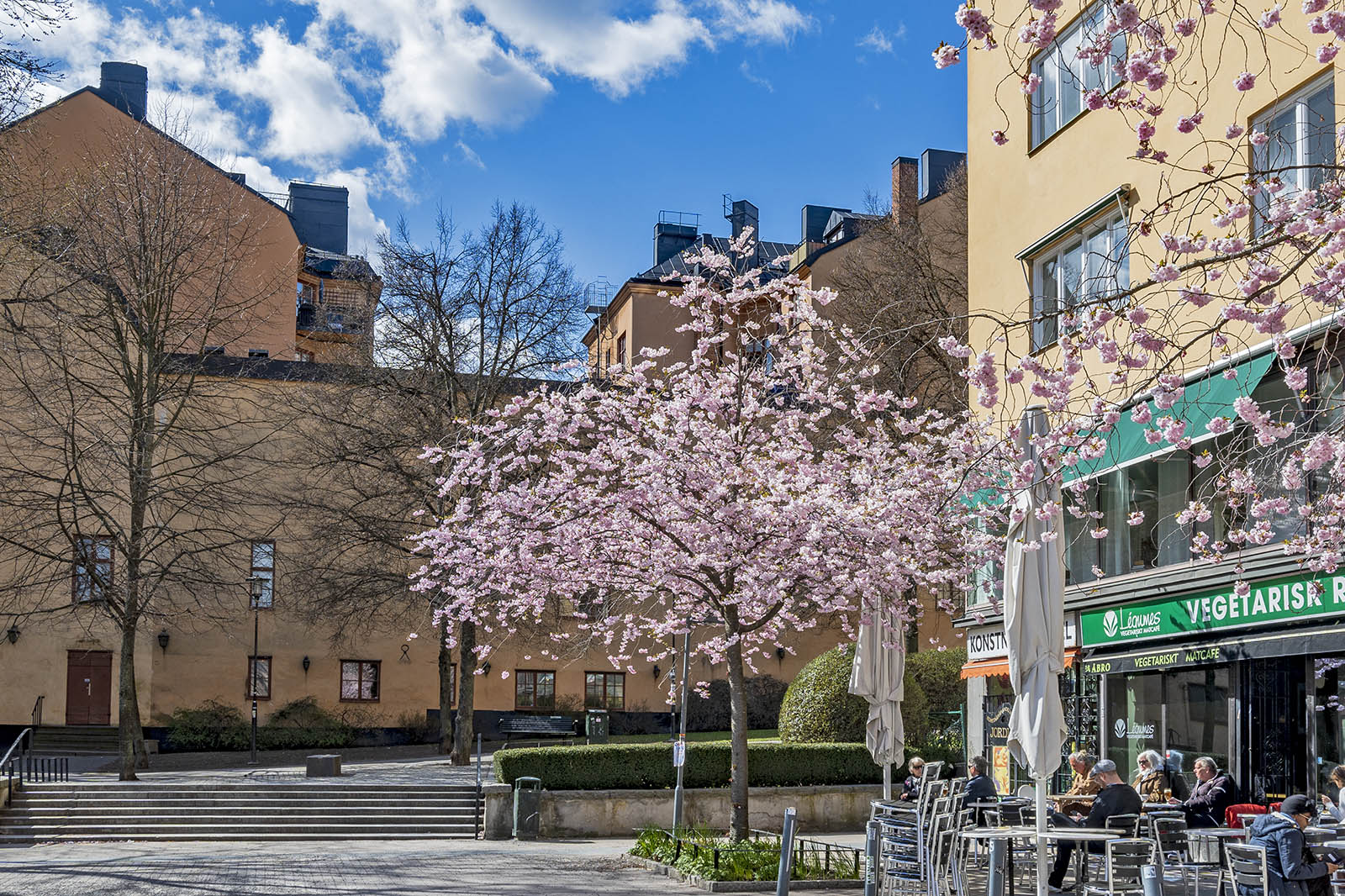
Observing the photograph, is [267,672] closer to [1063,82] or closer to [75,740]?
[75,740]

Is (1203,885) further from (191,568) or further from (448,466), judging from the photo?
(191,568)

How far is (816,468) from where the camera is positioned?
58.7ft

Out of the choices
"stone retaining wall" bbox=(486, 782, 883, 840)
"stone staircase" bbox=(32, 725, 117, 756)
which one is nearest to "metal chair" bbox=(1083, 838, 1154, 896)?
"stone retaining wall" bbox=(486, 782, 883, 840)

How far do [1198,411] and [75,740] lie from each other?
1218 inches

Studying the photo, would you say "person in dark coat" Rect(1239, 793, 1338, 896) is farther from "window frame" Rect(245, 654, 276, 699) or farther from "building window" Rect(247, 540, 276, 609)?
"window frame" Rect(245, 654, 276, 699)

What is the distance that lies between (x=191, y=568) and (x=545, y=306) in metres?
10.7

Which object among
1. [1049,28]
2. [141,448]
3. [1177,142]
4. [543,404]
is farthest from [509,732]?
[1049,28]

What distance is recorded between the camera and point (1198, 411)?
15711 mm

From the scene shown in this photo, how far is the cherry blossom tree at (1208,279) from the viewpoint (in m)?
7.55

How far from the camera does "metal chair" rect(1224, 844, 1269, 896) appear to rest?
31.4ft

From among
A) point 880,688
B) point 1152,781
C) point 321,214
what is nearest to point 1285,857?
point 1152,781

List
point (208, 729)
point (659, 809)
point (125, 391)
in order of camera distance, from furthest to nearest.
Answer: point (208, 729)
point (125, 391)
point (659, 809)

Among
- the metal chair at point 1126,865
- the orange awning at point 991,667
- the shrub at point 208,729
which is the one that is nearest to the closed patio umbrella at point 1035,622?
the metal chair at point 1126,865

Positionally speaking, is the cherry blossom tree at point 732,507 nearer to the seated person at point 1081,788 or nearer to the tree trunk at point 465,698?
the seated person at point 1081,788
